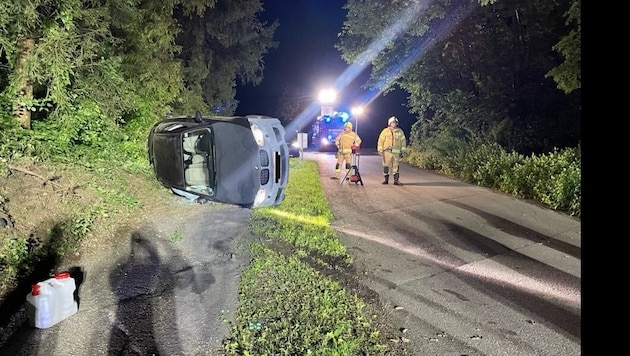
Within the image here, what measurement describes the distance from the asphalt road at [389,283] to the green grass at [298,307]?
216 millimetres

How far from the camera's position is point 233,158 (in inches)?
273

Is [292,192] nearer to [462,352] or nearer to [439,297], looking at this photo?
[439,297]

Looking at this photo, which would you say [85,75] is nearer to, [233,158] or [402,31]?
[233,158]

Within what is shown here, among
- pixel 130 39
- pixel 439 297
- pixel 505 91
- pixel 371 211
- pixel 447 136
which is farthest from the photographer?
pixel 447 136

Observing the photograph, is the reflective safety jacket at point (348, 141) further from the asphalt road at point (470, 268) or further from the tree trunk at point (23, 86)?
the tree trunk at point (23, 86)

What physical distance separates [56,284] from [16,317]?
0.55 m

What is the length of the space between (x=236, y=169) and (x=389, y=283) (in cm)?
320

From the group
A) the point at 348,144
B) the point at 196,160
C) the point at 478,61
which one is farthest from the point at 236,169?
the point at 478,61

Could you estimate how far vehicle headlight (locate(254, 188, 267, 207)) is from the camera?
22.9ft

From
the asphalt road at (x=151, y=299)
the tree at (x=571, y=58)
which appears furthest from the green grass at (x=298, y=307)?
the tree at (x=571, y=58)

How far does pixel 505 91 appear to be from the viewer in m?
16.6

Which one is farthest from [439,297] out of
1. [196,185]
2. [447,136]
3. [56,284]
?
[447,136]

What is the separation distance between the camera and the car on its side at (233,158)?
693 centimetres
